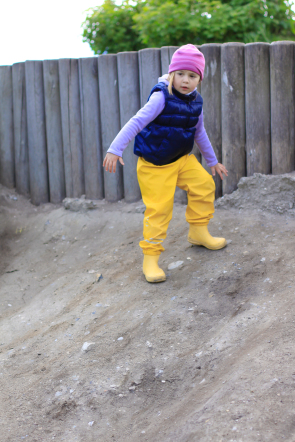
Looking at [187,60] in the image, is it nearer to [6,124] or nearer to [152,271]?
[152,271]

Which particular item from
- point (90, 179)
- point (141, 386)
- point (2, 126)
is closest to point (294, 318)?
point (141, 386)

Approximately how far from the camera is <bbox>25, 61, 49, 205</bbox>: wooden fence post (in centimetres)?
508

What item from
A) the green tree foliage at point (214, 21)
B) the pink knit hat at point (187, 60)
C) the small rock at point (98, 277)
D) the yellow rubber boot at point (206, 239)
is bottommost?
the small rock at point (98, 277)

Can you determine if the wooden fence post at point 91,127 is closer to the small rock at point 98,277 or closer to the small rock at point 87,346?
the small rock at point 98,277

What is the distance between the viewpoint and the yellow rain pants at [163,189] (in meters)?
3.25

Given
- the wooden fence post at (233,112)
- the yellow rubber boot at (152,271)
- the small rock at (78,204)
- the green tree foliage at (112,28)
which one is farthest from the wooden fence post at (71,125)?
the green tree foliage at (112,28)

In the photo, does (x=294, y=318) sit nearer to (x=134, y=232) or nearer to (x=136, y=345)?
(x=136, y=345)

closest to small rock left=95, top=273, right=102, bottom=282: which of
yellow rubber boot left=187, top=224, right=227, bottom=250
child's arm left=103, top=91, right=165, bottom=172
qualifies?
yellow rubber boot left=187, top=224, right=227, bottom=250

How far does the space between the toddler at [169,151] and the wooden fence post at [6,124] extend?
2554 mm

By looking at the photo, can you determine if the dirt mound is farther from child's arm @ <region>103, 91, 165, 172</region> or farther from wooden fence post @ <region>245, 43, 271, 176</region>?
child's arm @ <region>103, 91, 165, 172</region>

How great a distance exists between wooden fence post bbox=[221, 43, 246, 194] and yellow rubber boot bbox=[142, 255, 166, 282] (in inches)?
53.1

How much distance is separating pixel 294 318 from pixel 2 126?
4.16 metres

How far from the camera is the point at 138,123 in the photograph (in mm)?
3045

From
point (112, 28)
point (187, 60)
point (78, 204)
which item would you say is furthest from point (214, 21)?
point (187, 60)
